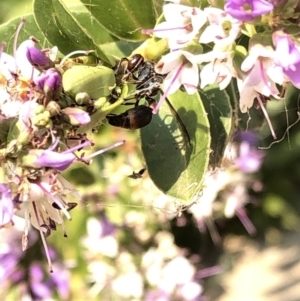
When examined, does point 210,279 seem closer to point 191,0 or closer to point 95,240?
point 95,240

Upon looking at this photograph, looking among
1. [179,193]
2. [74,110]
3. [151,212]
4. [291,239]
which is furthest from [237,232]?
[74,110]

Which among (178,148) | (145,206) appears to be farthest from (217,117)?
(145,206)

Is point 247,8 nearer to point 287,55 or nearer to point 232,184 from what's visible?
point 287,55

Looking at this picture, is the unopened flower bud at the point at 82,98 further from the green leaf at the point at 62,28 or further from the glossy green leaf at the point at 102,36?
the glossy green leaf at the point at 102,36

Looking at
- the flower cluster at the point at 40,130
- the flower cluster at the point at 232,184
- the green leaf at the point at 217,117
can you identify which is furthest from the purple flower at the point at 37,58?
the flower cluster at the point at 232,184

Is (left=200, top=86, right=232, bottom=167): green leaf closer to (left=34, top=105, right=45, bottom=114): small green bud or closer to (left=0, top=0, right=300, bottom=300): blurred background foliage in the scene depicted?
(left=0, top=0, right=300, bottom=300): blurred background foliage

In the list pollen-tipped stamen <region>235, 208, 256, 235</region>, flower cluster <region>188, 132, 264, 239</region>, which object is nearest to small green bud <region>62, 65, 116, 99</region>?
flower cluster <region>188, 132, 264, 239</region>
